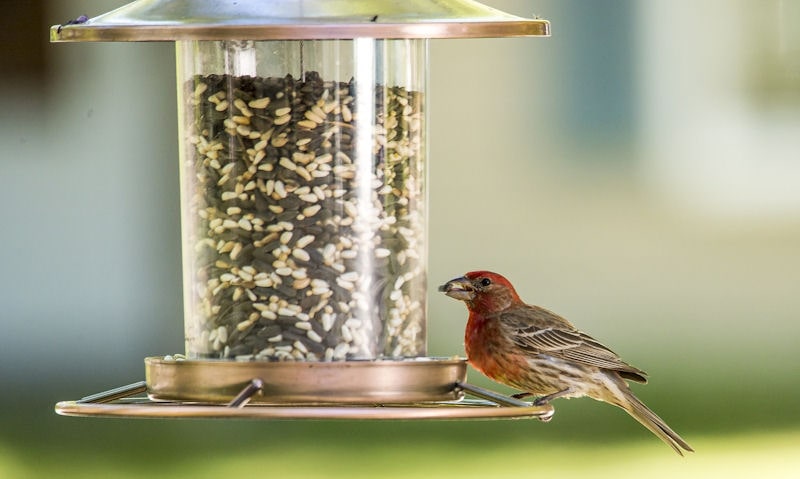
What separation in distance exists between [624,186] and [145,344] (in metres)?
3.91

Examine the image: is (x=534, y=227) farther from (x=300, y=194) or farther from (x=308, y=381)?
(x=308, y=381)

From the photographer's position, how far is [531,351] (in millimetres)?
5664

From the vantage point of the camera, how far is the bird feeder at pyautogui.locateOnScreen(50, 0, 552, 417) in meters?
4.52

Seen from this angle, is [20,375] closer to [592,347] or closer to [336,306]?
[592,347]

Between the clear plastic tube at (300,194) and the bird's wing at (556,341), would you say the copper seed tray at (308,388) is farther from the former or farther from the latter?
the bird's wing at (556,341)

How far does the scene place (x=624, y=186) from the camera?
1269cm

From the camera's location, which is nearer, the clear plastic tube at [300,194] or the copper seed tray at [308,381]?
the copper seed tray at [308,381]

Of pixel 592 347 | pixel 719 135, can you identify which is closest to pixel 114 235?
pixel 719 135

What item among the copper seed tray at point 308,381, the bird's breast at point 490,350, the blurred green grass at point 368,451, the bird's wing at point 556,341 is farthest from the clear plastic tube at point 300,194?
the blurred green grass at point 368,451

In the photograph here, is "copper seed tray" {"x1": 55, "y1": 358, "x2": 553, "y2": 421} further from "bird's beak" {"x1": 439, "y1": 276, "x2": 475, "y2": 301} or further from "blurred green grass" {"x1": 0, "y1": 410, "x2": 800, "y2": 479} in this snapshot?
"blurred green grass" {"x1": 0, "y1": 410, "x2": 800, "y2": 479}

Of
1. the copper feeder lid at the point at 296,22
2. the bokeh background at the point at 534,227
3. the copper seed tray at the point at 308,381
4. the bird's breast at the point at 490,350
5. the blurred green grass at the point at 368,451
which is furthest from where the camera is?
the bokeh background at the point at 534,227

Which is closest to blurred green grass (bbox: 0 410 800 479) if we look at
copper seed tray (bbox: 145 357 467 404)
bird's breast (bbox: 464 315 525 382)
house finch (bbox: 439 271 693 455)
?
house finch (bbox: 439 271 693 455)

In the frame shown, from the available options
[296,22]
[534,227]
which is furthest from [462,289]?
[534,227]

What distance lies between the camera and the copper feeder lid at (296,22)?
3.98 meters
